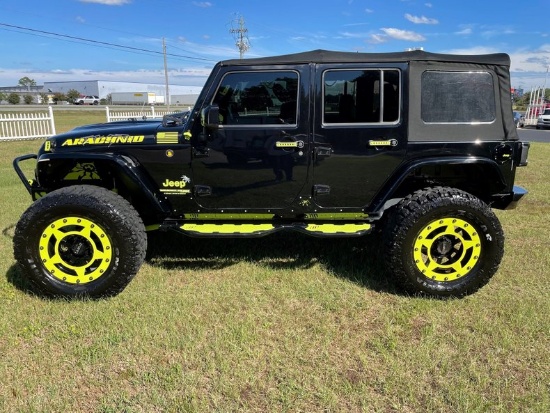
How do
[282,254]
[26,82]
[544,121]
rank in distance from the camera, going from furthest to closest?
[26,82]
[544,121]
[282,254]

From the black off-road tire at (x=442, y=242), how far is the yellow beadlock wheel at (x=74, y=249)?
223 cm

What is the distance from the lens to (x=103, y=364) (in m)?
2.60

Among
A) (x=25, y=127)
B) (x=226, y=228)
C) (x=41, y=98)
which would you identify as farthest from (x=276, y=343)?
(x=41, y=98)

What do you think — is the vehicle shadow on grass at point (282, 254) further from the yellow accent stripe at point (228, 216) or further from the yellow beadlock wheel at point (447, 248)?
the yellow accent stripe at point (228, 216)

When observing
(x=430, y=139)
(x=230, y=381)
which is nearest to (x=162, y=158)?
(x=230, y=381)

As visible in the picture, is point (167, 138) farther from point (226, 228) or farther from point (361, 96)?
point (361, 96)

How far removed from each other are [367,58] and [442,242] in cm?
157

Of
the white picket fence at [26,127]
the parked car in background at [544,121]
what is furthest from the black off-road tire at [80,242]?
the parked car in background at [544,121]

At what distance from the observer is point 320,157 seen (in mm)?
3404

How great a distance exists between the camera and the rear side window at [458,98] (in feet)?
11.1

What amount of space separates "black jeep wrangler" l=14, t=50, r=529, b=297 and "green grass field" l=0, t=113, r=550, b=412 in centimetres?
33

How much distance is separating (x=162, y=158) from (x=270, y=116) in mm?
930

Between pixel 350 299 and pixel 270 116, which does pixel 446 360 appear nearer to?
pixel 350 299

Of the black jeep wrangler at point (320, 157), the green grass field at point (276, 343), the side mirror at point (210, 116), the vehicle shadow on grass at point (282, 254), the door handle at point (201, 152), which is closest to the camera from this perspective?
the green grass field at point (276, 343)
